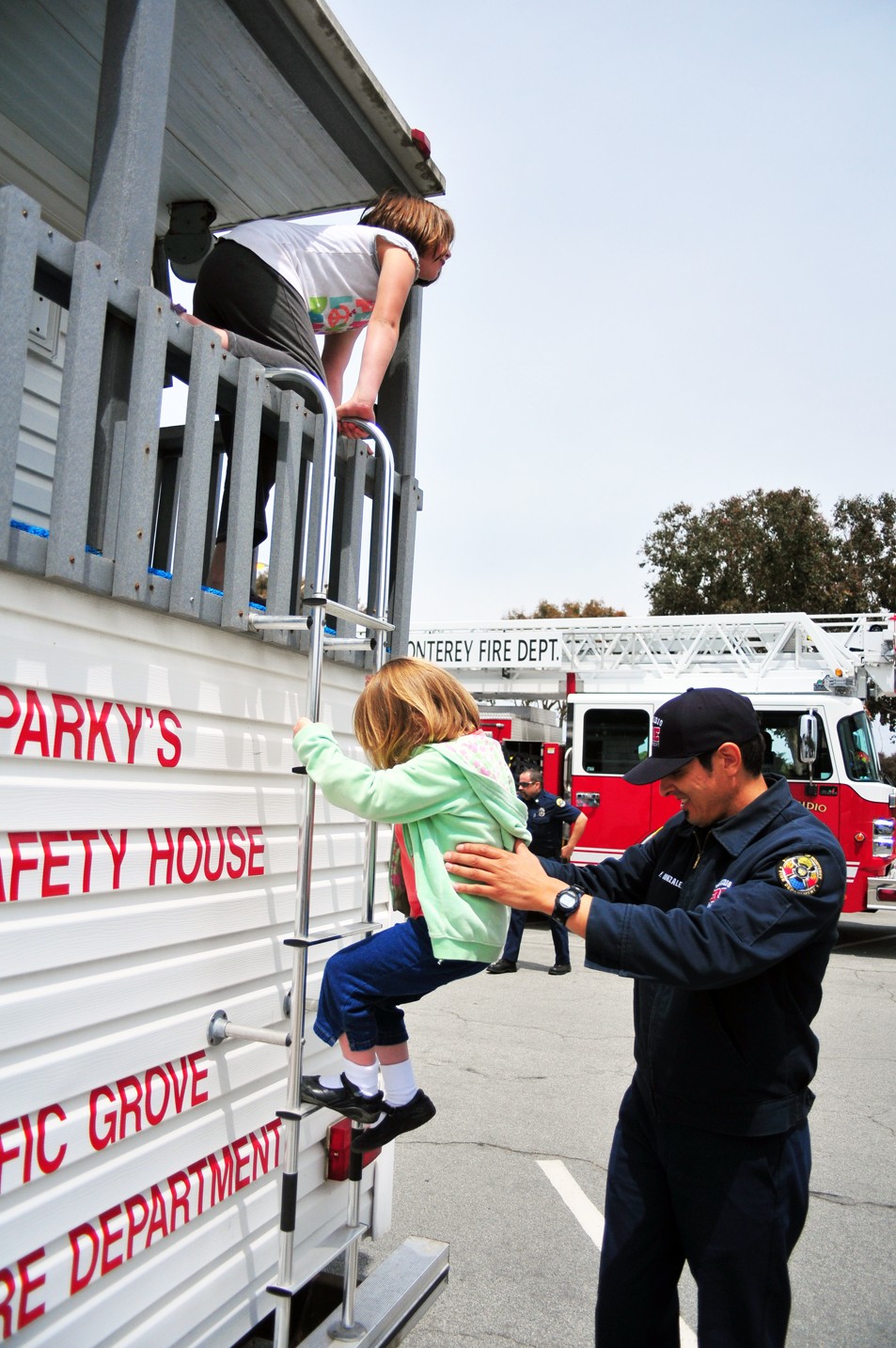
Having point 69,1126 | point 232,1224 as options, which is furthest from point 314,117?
point 232,1224

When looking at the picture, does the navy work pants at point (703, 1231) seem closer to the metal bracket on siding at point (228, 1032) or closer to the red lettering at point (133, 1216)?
the metal bracket on siding at point (228, 1032)

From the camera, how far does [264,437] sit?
2607mm

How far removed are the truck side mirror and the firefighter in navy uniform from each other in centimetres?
884

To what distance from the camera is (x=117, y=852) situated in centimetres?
192

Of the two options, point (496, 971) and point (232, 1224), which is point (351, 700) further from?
point (496, 971)

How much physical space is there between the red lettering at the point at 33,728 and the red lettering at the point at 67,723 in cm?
3

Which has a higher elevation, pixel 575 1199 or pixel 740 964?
pixel 740 964

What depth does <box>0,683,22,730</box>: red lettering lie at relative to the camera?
65.2 inches

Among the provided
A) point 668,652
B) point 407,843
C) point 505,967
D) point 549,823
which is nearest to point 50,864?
point 407,843

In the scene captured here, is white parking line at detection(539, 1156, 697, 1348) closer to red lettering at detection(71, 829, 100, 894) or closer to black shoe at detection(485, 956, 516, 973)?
red lettering at detection(71, 829, 100, 894)

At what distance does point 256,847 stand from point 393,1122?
0.72 m

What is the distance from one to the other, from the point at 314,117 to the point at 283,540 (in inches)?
67.9

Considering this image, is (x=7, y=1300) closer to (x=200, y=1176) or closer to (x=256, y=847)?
(x=200, y=1176)

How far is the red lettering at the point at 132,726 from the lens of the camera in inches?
76.7
